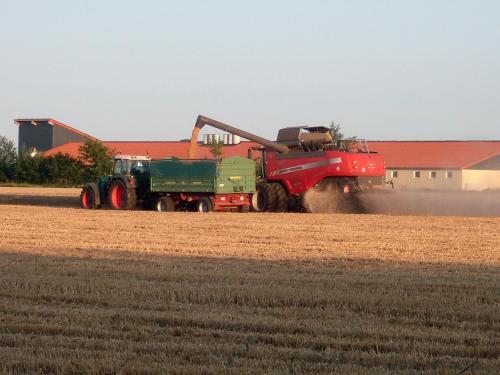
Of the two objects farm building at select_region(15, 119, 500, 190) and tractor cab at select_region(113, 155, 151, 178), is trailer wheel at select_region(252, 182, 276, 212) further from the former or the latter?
farm building at select_region(15, 119, 500, 190)

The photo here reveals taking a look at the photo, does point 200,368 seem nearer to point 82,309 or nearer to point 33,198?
point 82,309

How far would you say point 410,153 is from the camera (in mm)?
61656

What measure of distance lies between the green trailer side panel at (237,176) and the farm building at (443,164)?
7457 millimetres

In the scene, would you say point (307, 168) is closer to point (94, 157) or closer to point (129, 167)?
point (129, 167)

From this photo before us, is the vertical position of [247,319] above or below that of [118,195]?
below

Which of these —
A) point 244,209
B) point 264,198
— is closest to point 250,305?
point 264,198

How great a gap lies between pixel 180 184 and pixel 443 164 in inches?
1273

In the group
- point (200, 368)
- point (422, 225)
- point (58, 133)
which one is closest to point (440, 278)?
point (200, 368)

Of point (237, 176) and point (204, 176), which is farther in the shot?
point (237, 176)

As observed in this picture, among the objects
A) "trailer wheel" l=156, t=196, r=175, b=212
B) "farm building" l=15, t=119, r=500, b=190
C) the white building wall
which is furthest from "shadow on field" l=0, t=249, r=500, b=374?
the white building wall

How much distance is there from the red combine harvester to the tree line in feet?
90.8

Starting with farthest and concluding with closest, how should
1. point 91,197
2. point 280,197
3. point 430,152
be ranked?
1. point 430,152
2. point 91,197
3. point 280,197

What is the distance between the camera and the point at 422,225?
21891mm

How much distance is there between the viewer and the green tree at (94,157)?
5466cm
